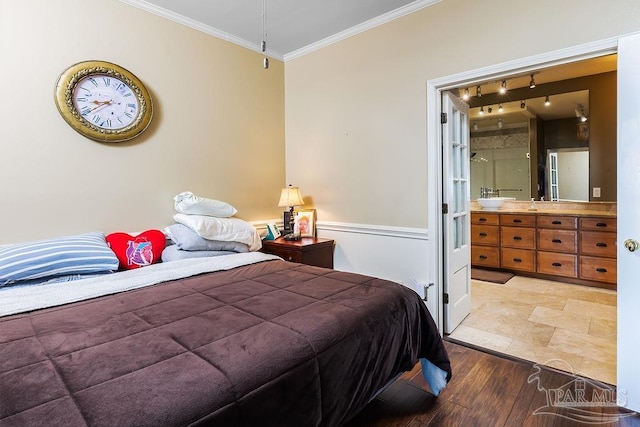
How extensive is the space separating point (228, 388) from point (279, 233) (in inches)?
109

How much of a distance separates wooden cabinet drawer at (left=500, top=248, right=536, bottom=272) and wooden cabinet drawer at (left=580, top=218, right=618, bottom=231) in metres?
0.68

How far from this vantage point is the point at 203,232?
2617 millimetres

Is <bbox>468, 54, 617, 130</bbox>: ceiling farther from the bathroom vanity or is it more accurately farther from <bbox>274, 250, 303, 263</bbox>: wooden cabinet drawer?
<bbox>274, 250, 303, 263</bbox>: wooden cabinet drawer

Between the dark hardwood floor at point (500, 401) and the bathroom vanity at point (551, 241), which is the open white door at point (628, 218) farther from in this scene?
the bathroom vanity at point (551, 241)

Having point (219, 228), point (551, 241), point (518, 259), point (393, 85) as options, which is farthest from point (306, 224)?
point (551, 241)

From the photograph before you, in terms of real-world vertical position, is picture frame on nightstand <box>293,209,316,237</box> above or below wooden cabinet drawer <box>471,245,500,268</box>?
above

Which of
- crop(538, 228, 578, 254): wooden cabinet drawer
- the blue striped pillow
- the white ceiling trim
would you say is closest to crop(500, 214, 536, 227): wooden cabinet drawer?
crop(538, 228, 578, 254): wooden cabinet drawer

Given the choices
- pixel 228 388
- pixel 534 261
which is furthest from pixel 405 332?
pixel 534 261

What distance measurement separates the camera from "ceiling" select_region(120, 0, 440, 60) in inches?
109

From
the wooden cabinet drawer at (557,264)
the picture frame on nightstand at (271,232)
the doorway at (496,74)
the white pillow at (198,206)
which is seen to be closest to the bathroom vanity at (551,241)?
the wooden cabinet drawer at (557,264)

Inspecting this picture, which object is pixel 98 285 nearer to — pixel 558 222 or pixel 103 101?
pixel 103 101

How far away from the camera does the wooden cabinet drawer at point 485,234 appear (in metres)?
4.80

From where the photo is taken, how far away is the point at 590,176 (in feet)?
14.1

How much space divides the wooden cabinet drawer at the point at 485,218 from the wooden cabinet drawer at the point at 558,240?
54 centimetres
